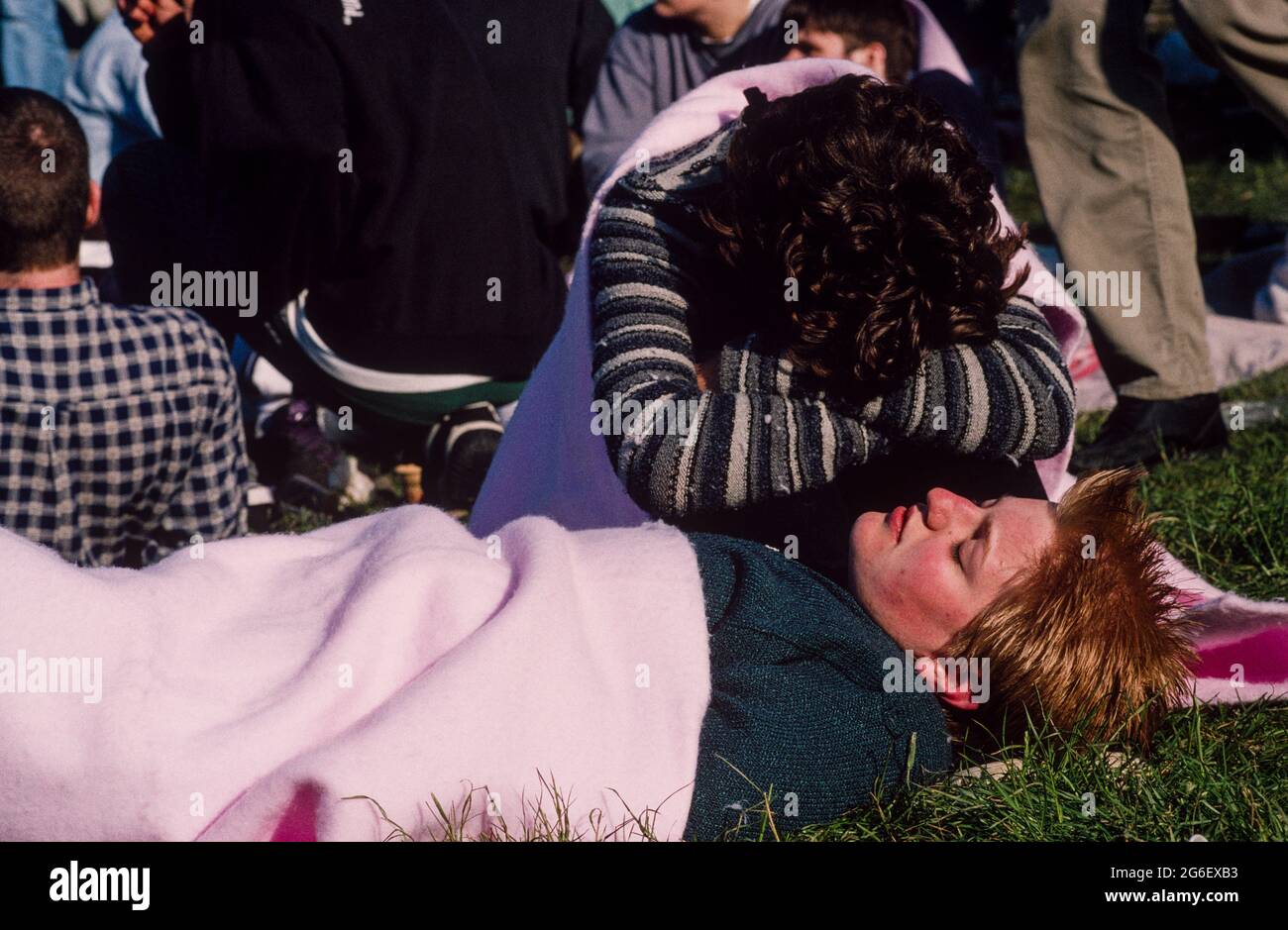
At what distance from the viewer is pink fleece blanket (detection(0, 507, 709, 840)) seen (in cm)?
178

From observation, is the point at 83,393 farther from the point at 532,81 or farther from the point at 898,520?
the point at 532,81

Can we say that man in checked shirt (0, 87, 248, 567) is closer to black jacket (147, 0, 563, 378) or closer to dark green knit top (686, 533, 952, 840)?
black jacket (147, 0, 563, 378)

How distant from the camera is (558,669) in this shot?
1.93 metres

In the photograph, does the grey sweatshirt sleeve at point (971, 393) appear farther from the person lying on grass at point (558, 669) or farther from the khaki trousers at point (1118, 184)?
the khaki trousers at point (1118, 184)

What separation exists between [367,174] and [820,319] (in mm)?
1776

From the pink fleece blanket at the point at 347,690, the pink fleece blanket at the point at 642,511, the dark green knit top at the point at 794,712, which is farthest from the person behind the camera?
the pink fleece blanket at the point at 642,511

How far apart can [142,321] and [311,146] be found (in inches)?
25.4

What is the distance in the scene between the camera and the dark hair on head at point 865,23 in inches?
169

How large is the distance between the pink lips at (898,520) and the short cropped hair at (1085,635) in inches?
7.8

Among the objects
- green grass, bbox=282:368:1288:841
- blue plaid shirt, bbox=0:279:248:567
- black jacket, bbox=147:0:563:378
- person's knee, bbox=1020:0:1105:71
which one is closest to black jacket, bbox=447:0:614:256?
black jacket, bbox=147:0:563:378

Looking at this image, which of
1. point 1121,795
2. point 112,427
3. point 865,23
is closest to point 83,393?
point 112,427

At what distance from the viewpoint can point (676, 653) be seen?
201cm

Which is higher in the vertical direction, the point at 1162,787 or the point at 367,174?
the point at 367,174

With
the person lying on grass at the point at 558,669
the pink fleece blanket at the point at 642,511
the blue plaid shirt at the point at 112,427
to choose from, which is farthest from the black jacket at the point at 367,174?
the person lying on grass at the point at 558,669
